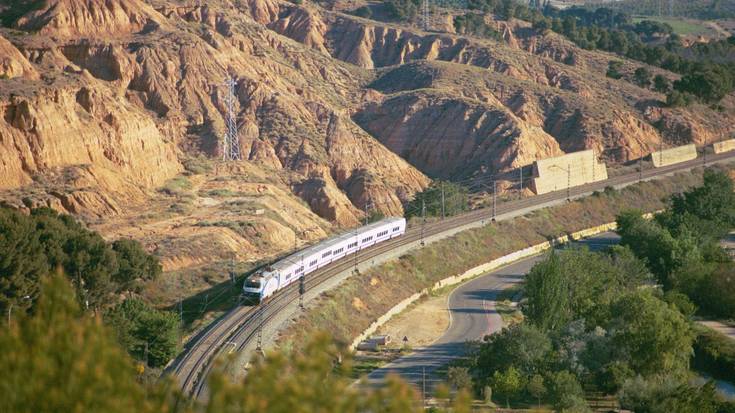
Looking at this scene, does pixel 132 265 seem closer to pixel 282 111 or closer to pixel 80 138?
pixel 80 138

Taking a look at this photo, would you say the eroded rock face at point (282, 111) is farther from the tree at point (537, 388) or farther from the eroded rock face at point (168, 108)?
the tree at point (537, 388)

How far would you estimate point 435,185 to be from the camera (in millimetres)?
97750

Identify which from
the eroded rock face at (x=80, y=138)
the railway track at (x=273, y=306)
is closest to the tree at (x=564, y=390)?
the railway track at (x=273, y=306)

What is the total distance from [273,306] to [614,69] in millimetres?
87350

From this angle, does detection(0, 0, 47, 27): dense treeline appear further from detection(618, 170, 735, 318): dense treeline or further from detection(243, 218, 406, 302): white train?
detection(618, 170, 735, 318): dense treeline

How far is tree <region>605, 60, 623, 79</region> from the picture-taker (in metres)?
136

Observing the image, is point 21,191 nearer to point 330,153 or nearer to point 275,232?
point 275,232

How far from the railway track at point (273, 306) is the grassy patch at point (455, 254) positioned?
1.61m

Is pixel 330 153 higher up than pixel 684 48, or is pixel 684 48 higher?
pixel 684 48

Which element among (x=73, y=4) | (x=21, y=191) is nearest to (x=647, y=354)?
(x=21, y=191)

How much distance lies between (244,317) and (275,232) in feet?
63.1

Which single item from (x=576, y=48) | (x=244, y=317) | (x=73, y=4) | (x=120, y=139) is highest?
(x=576, y=48)

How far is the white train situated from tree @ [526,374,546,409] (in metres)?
16.1

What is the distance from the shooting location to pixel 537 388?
52438mm
